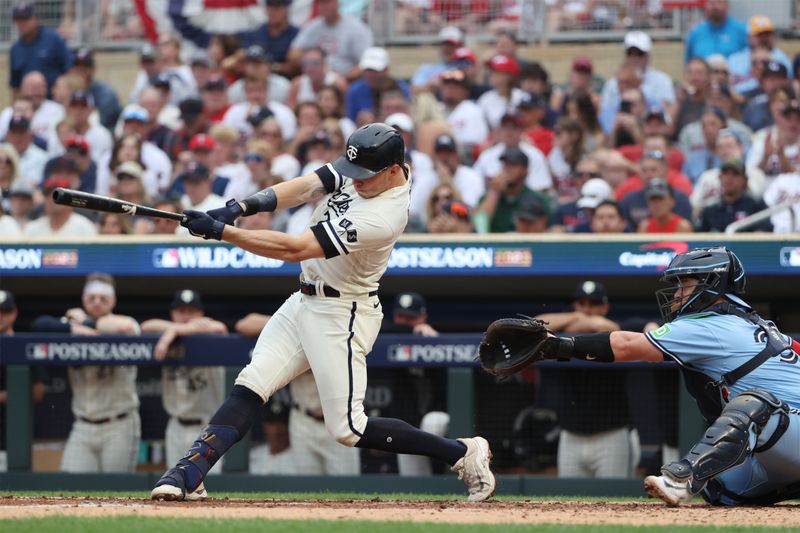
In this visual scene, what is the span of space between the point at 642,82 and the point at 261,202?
6.06 m

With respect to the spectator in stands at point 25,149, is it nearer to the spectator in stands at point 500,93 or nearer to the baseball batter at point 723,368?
the spectator in stands at point 500,93

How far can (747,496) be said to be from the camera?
18.1 ft

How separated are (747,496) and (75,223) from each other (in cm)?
545

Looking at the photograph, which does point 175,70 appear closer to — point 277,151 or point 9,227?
point 277,151

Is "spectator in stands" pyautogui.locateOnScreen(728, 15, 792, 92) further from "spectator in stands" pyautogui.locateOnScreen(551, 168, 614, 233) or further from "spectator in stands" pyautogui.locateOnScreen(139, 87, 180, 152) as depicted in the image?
"spectator in stands" pyautogui.locateOnScreen(139, 87, 180, 152)

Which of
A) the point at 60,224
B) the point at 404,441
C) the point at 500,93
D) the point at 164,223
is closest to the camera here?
the point at 404,441

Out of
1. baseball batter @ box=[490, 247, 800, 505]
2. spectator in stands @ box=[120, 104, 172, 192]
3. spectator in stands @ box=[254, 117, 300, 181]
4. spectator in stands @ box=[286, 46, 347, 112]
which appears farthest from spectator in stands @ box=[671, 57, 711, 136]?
baseball batter @ box=[490, 247, 800, 505]

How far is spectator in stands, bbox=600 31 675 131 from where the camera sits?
1069cm

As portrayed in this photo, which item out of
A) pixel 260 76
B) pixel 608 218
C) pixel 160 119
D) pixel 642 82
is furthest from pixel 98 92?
pixel 608 218

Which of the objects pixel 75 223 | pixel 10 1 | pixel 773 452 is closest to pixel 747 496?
pixel 773 452

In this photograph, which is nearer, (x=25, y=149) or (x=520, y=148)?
(x=520, y=148)

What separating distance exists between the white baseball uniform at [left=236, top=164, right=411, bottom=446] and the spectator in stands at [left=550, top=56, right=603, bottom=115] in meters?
5.25

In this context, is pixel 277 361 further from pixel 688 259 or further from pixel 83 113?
pixel 83 113

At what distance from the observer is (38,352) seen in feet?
27.5
